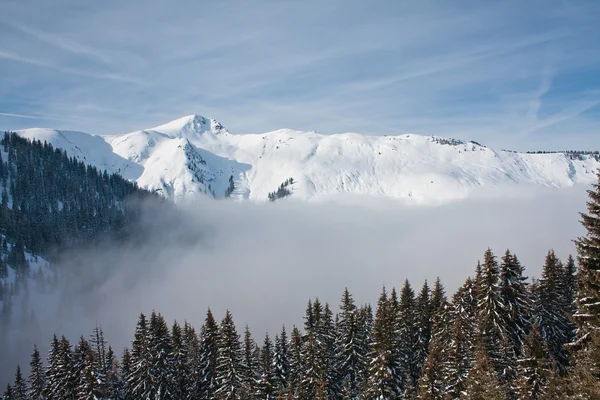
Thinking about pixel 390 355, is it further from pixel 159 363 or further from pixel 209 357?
pixel 159 363

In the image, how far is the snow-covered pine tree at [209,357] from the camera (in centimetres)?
5019

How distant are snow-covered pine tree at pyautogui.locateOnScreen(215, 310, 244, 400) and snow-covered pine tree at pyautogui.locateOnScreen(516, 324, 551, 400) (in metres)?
27.7

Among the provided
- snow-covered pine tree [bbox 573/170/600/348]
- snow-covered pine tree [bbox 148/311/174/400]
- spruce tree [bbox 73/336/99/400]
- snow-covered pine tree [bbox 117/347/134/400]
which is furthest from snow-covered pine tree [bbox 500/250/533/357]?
snow-covered pine tree [bbox 117/347/134/400]

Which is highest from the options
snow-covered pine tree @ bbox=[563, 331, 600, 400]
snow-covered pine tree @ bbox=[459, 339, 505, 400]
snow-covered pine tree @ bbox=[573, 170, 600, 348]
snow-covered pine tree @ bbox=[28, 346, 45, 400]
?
snow-covered pine tree @ bbox=[573, 170, 600, 348]

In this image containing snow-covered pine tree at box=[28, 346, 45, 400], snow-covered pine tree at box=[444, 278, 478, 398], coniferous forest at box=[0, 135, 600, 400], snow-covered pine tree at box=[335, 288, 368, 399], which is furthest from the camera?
snow-covered pine tree at box=[28, 346, 45, 400]

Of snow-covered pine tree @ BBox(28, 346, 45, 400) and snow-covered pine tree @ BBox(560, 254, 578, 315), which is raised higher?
snow-covered pine tree @ BBox(560, 254, 578, 315)

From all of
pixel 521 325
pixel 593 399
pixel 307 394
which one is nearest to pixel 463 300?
pixel 521 325

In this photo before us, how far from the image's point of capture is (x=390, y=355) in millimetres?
38656

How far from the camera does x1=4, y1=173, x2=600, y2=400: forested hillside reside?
106 feet

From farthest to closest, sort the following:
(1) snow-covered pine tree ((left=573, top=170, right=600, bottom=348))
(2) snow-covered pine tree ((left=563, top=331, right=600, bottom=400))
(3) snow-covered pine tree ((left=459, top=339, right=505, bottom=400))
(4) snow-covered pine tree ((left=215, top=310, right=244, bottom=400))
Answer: (4) snow-covered pine tree ((left=215, top=310, right=244, bottom=400)) → (3) snow-covered pine tree ((left=459, top=339, right=505, bottom=400)) → (1) snow-covered pine tree ((left=573, top=170, right=600, bottom=348)) → (2) snow-covered pine tree ((left=563, top=331, right=600, bottom=400))

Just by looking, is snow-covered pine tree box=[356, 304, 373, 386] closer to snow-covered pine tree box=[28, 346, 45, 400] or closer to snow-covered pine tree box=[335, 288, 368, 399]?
snow-covered pine tree box=[335, 288, 368, 399]

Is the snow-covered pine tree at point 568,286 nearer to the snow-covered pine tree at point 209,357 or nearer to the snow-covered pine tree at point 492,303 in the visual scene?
the snow-covered pine tree at point 492,303

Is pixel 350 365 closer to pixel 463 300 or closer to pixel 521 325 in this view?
pixel 463 300

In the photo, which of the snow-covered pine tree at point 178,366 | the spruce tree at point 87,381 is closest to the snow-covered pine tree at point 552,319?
the snow-covered pine tree at point 178,366
